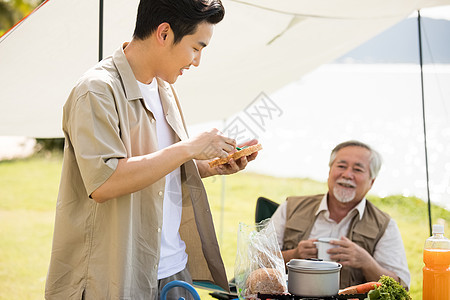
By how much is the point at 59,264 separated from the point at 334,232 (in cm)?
174

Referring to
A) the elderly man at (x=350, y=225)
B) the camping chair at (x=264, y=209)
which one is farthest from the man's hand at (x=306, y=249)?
the camping chair at (x=264, y=209)

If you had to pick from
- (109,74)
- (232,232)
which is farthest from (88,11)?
(232,232)

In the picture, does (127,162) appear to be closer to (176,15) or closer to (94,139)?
(94,139)

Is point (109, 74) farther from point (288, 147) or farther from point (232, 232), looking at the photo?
point (288, 147)

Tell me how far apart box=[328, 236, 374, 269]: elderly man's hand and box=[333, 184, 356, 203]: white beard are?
1.02 feet

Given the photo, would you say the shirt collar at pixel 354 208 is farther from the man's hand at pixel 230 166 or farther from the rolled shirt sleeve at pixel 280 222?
the man's hand at pixel 230 166

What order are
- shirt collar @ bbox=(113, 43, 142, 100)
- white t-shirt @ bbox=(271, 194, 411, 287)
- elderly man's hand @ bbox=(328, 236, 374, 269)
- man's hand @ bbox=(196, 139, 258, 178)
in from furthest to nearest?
1. white t-shirt @ bbox=(271, 194, 411, 287)
2. elderly man's hand @ bbox=(328, 236, 374, 269)
3. man's hand @ bbox=(196, 139, 258, 178)
4. shirt collar @ bbox=(113, 43, 142, 100)

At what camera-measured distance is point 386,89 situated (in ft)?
27.4

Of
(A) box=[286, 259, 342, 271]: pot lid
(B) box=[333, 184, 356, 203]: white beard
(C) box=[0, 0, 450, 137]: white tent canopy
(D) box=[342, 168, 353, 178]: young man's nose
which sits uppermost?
(C) box=[0, 0, 450, 137]: white tent canopy

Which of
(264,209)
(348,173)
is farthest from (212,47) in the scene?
(264,209)

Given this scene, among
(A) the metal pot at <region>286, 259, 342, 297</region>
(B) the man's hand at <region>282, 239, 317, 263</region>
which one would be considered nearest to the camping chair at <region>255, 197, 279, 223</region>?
(B) the man's hand at <region>282, 239, 317, 263</region>

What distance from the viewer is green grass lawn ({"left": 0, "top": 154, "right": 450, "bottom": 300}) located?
6047 millimetres

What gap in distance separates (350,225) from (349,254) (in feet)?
1.00

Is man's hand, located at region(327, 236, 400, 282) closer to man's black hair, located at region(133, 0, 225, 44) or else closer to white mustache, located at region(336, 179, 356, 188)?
white mustache, located at region(336, 179, 356, 188)
